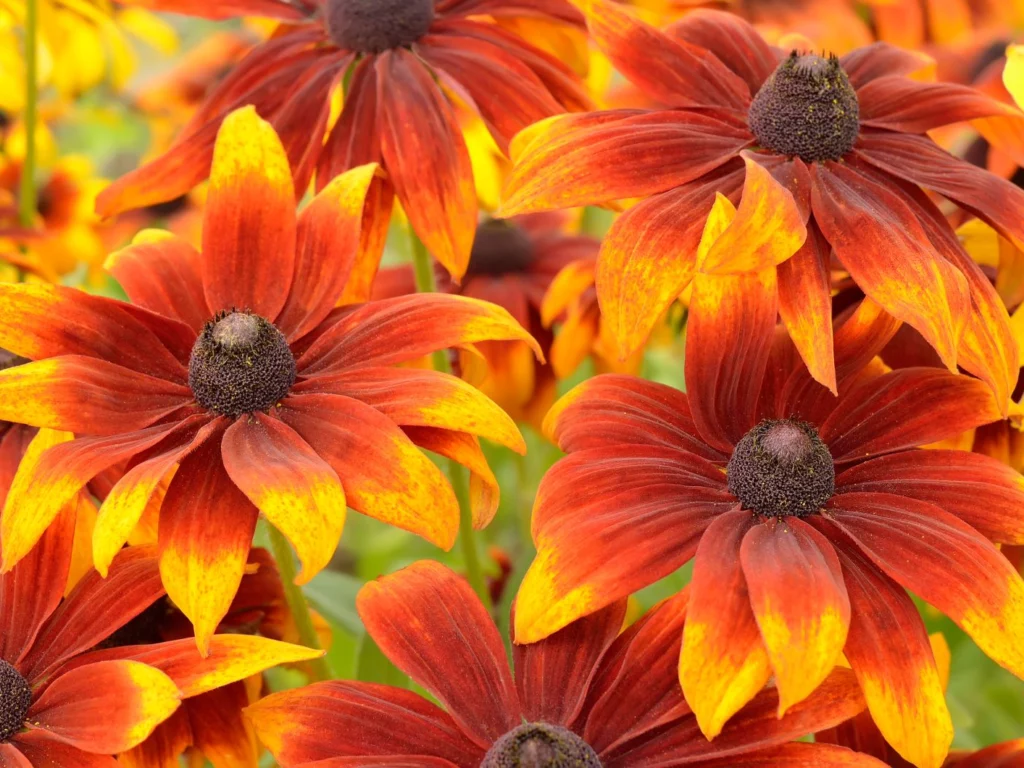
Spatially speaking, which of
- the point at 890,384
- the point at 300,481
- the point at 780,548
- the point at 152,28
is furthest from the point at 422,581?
the point at 152,28

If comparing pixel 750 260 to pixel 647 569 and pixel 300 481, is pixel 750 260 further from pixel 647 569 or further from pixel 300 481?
pixel 300 481

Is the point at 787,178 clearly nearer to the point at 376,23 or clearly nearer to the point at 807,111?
the point at 807,111

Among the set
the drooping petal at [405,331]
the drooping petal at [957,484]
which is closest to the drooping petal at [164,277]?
the drooping petal at [405,331]

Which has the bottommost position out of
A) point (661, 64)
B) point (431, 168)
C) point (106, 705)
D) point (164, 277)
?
point (106, 705)

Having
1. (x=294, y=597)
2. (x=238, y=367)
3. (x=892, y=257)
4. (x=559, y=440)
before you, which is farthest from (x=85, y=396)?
(x=892, y=257)

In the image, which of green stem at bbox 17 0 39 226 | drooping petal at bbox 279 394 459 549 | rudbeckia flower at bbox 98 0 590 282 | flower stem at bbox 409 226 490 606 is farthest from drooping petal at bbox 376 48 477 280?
green stem at bbox 17 0 39 226

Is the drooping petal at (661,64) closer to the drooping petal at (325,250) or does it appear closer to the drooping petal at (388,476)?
the drooping petal at (325,250)
